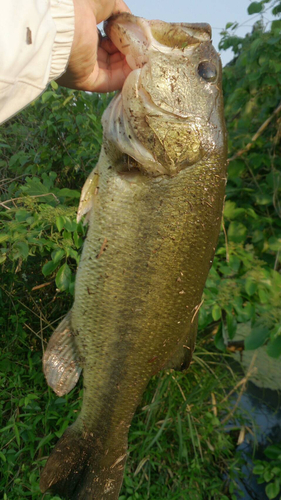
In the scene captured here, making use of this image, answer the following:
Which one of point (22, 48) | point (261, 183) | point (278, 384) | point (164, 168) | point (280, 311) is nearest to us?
point (22, 48)

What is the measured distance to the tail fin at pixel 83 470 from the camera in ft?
6.08

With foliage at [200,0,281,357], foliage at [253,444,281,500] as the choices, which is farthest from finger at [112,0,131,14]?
foliage at [253,444,281,500]

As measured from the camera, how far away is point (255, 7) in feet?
10.7

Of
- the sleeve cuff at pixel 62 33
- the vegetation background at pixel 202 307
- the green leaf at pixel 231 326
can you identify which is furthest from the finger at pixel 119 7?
the green leaf at pixel 231 326

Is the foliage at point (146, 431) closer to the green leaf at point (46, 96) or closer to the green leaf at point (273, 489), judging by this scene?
the green leaf at point (273, 489)

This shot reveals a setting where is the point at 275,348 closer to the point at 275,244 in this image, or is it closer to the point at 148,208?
the point at 275,244

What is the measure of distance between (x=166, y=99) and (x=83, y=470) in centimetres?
161

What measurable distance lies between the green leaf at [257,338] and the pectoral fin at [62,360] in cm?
96

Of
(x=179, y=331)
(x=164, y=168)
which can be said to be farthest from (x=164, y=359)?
(x=164, y=168)

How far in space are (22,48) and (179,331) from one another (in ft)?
3.91

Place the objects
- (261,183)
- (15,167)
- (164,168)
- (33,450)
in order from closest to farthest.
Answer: (164,168) → (33,450) → (15,167) → (261,183)

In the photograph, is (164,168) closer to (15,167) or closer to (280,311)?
(280,311)

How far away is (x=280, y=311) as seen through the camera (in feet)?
7.74

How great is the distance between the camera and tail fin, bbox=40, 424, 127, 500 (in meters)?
1.85
